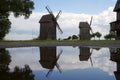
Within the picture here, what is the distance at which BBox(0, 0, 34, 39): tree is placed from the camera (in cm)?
5809

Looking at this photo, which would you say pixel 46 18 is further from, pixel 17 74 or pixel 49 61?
pixel 17 74

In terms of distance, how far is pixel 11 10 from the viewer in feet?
195

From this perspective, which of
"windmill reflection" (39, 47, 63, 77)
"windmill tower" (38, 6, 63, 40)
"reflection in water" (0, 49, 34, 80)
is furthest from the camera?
"windmill tower" (38, 6, 63, 40)

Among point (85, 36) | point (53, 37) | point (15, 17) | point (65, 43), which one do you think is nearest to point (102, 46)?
point (65, 43)

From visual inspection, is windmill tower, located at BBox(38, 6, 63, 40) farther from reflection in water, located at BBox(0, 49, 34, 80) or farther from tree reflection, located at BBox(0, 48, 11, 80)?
reflection in water, located at BBox(0, 49, 34, 80)

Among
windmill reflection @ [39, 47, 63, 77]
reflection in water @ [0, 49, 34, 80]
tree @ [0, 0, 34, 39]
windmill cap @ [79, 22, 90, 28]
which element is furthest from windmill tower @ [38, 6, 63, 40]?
reflection in water @ [0, 49, 34, 80]

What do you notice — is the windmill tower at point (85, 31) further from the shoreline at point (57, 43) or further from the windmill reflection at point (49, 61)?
the windmill reflection at point (49, 61)

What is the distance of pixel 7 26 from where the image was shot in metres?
60.8

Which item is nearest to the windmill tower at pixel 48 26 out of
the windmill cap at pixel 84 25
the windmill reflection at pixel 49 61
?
the windmill cap at pixel 84 25

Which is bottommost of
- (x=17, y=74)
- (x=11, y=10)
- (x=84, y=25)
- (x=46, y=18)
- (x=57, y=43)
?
(x=57, y=43)

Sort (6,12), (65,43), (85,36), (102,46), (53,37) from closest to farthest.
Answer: (102,46) → (6,12) → (65,43) → (53,37) → (85,36)

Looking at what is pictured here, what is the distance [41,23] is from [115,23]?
67.4ft

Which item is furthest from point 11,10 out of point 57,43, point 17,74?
point 17,74

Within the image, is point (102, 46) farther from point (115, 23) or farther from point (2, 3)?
point (2, 3)
